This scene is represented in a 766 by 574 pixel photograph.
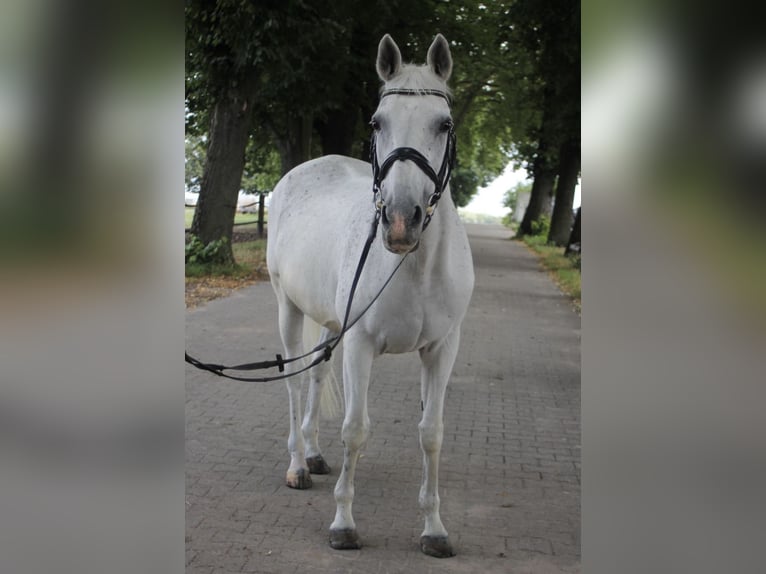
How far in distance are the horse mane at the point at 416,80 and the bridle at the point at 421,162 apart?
0.02 m

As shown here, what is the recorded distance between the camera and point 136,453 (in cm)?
144

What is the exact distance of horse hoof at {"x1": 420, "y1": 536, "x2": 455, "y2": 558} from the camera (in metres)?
4.15

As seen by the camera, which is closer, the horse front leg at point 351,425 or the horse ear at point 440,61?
the horse ear at point 440,61

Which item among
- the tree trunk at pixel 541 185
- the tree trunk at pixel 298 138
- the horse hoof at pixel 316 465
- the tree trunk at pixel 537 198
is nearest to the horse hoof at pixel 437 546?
the horse hoof at pixel 316 465

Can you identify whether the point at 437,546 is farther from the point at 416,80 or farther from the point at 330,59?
the point at 330,59

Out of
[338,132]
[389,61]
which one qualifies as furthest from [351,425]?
[338,132]

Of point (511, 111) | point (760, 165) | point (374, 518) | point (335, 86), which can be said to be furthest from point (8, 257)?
point (511, 111)

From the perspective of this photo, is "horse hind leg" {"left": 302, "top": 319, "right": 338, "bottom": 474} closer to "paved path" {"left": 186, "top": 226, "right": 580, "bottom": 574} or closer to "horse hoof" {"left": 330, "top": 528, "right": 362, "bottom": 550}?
"paved path" {"left": 186, "top": 226, "right": 580, "bottom": 574}

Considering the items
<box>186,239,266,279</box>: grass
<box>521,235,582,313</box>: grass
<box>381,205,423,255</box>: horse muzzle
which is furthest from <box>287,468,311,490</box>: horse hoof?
<box>186,239,266,279</box>: grass

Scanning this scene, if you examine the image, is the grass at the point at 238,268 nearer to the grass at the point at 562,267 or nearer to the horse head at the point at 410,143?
the grass at the point at 562,267

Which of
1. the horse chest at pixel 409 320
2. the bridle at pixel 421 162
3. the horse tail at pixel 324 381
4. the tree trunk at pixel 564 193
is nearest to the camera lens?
the bridle at pixel 421 162

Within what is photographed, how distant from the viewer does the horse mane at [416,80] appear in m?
3.63

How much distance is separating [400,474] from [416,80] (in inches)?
114

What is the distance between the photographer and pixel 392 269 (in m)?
3.96
